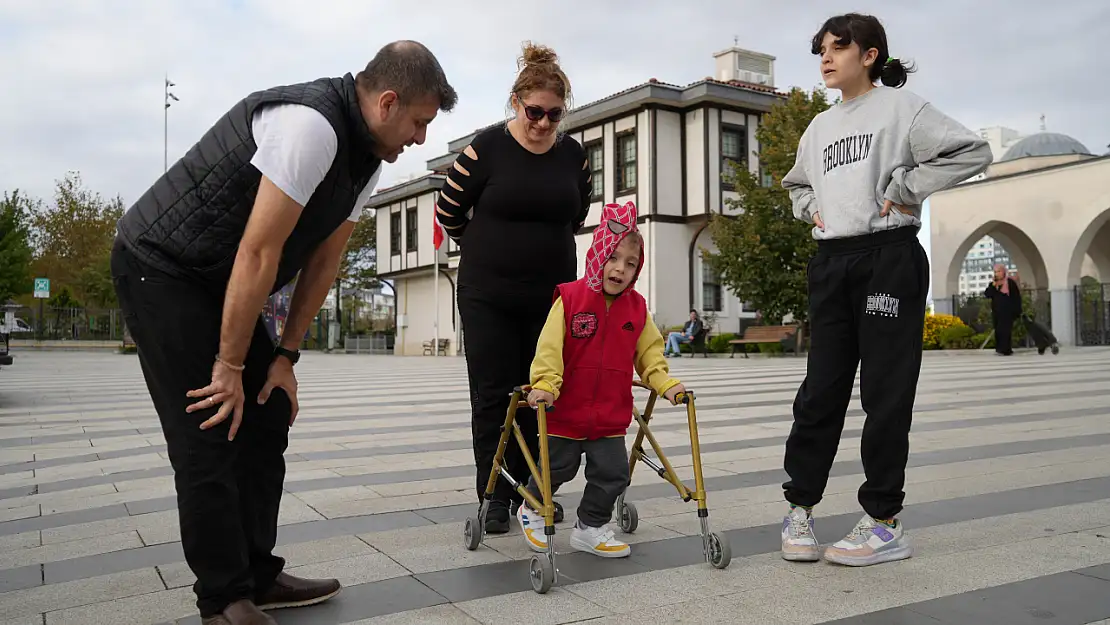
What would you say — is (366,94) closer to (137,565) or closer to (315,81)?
(315,81)

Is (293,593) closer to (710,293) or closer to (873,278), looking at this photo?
(873,278)

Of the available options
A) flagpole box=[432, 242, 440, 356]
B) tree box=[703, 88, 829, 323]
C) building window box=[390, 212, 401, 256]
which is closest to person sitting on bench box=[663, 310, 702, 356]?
tree box=[703, 88, 829, 323]

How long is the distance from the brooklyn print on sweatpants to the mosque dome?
36880 mm

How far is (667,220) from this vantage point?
93.4 ft

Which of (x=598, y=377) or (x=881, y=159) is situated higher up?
(x=881, y=159)

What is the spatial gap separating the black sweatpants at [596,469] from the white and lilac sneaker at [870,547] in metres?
0.81

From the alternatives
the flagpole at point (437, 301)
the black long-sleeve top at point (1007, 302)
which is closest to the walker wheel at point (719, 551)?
the black long-sleeve top at point (1007, 302)

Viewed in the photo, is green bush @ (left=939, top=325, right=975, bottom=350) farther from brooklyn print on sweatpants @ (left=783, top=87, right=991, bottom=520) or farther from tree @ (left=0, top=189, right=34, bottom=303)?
tree @ (left=0, top=189, right=34, bottom=303)

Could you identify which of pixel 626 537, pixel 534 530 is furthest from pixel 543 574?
pixel 626 537

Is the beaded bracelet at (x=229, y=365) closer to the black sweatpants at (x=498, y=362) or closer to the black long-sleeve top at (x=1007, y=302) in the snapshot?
the black sweatpants at (x=498, y=362)

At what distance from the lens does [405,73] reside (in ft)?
8.59

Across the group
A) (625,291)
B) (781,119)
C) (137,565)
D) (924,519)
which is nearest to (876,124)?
(625,291)

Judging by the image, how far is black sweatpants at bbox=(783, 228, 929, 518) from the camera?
3.42 meters

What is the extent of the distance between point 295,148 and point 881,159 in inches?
84.1
